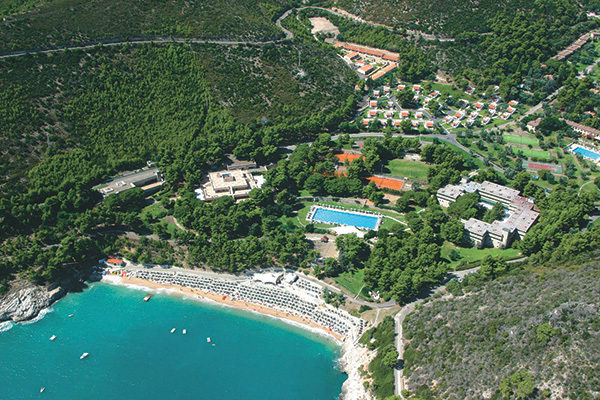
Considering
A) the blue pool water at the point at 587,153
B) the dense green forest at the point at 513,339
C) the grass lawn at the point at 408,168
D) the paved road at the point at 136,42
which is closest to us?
the dense green forest at the point at 513,339

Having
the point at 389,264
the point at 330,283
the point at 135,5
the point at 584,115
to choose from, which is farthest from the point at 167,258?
the point at 584,115

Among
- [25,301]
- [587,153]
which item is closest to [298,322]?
[25,301]

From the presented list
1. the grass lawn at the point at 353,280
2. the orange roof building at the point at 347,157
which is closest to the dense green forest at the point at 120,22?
the orange roof building at the point at 347,157

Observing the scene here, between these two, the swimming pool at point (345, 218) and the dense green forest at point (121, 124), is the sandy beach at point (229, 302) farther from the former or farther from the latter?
the swimming pool at point (345, 218)

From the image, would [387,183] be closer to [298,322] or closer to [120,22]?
[298,322]

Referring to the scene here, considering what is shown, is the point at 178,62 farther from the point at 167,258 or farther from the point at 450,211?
the point at 450,211

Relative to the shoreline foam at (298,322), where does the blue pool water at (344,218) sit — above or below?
above

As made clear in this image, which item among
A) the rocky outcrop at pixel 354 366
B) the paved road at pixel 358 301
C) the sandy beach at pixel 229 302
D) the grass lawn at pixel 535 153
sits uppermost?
the grass lawn at pixel 535 153
